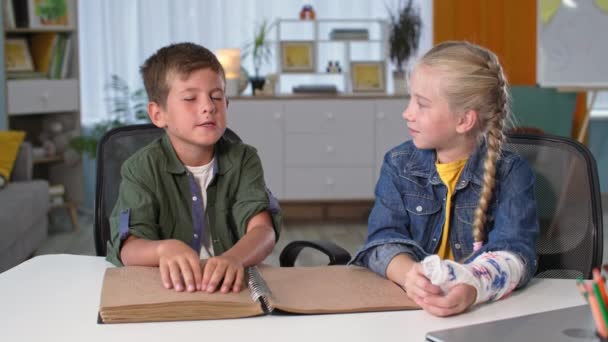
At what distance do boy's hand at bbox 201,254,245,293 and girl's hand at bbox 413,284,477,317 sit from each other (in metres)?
0.28

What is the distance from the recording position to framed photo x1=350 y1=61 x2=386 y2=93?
516 centimetres

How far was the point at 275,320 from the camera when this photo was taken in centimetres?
115

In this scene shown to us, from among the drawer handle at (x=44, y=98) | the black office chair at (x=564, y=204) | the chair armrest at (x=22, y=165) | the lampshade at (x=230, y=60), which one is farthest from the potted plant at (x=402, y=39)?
the black office chair at (x=564, y=204)

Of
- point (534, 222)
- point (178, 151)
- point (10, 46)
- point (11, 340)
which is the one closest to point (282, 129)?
point (10, 46)

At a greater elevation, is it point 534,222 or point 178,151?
point 178,151

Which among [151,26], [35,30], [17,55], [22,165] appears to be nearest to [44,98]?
[17,55]

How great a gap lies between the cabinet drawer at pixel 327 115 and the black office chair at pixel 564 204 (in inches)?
128

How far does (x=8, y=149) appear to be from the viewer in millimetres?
4016

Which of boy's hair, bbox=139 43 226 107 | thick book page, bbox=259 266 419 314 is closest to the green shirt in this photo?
boy's hair, bbox=139 43 226 107

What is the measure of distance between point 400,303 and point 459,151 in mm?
441

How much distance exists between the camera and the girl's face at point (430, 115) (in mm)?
1526

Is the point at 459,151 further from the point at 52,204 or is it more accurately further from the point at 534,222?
the point at 52,204

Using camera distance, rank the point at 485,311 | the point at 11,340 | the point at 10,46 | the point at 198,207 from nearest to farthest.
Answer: the point at 11,340, the point at 485,311, the point at 198,207, the point at 10,46

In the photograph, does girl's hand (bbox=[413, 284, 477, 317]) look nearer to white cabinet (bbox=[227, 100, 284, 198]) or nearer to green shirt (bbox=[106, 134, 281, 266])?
green shirt (bbox=[106, 134, 281, 266])
